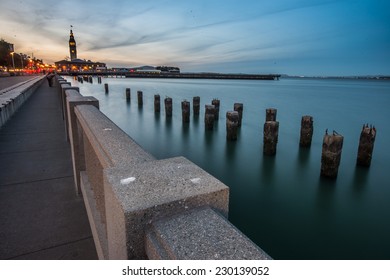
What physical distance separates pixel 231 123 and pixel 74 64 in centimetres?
16620

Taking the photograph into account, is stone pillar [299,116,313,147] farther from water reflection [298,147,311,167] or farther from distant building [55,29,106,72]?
distant building [55,29,106,72]

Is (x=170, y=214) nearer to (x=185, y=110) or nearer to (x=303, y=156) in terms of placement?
(x=303, y=156)

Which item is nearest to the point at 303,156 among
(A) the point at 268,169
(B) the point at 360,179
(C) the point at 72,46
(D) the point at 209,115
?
(A) the point at 268,169

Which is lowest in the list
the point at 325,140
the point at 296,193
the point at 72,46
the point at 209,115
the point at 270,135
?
the point at 296,193

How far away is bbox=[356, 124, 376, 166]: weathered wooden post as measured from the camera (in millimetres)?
10250

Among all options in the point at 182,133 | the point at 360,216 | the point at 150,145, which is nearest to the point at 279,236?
the point at 360,216

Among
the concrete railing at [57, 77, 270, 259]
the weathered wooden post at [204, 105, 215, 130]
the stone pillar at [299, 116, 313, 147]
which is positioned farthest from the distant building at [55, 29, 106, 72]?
the concrete railing at [57, 77, 270, 259]

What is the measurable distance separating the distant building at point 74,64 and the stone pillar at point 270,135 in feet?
523

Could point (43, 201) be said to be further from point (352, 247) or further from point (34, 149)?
point (352, 247)

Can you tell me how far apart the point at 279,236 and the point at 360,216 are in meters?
2.88

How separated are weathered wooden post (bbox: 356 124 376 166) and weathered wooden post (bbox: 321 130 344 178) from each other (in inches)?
71.8

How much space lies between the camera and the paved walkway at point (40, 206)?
10.1ft

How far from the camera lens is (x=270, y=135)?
12.3m

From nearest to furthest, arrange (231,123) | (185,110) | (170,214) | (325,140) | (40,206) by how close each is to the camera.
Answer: (170,214) < (40,206) < (325,140) < (231,123) < (185,110)
